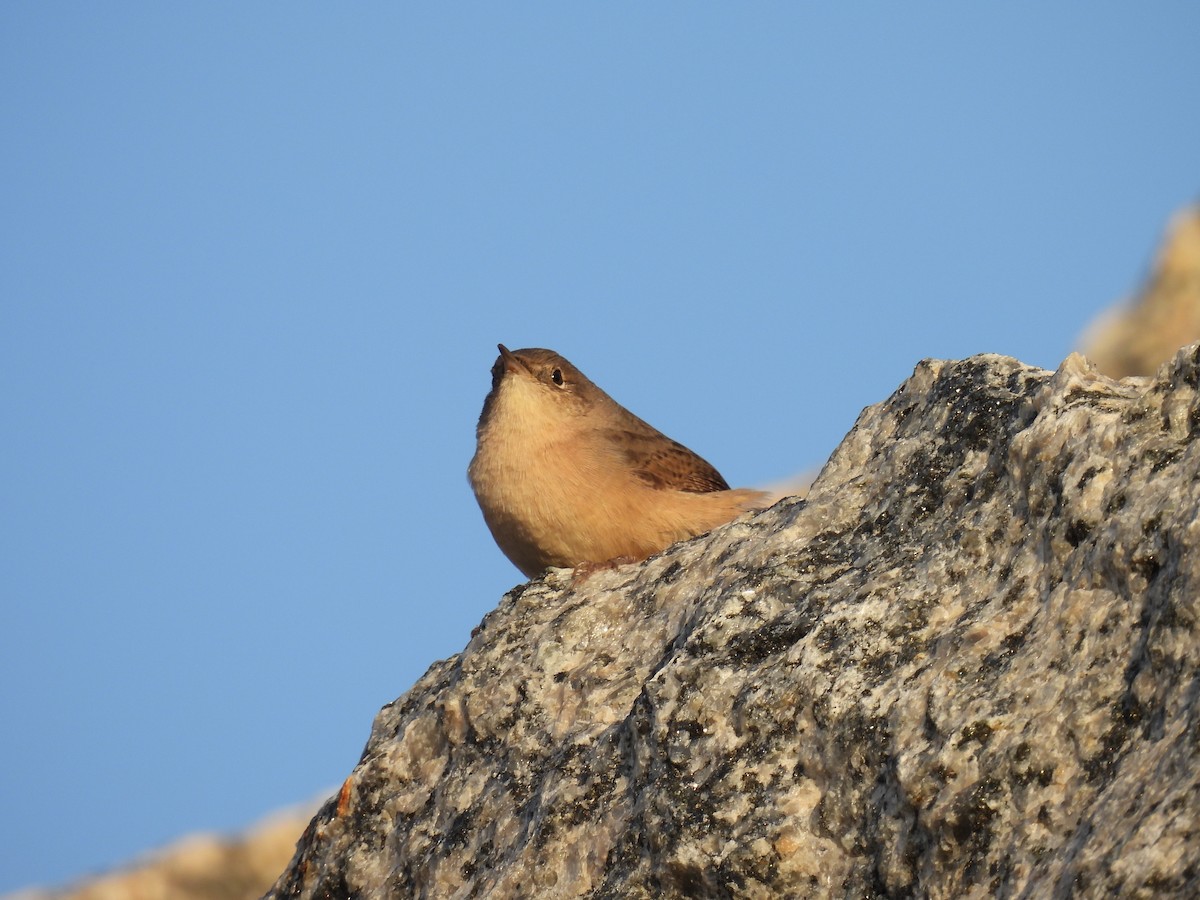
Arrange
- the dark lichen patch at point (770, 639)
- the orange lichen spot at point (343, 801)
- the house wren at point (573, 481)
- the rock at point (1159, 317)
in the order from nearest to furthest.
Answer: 1. the dark lichen patch at point (770, 639)
2. the orange lichen spot at point (343, 801)
3. the house wren at point (573, 481)
4. the rock at point (1159, 317)

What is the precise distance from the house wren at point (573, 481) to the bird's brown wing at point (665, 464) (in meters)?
0.01

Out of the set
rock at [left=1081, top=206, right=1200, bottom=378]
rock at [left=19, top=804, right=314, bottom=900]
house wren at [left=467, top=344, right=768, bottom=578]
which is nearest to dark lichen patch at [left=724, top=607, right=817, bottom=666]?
house wren at [left=467, top=344, right=768, bottom=578]

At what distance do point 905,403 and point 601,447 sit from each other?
349cm

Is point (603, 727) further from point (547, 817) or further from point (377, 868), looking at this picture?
point (377, 868)

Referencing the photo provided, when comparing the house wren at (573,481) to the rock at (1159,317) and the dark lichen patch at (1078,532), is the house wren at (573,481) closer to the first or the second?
the dark lichen patch at (1078,532)

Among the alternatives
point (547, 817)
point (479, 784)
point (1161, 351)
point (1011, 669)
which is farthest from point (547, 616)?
point (1161, 351)

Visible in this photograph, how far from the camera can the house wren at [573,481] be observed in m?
7.93

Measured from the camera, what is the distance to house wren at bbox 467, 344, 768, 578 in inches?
312

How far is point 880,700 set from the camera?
395cm

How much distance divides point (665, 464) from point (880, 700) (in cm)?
512

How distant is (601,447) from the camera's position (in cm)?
866

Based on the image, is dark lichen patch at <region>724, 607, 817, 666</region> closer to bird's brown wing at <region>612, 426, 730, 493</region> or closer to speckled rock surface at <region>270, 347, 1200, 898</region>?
speckled rock surface at <region>270, 347, 1200, 898</region>

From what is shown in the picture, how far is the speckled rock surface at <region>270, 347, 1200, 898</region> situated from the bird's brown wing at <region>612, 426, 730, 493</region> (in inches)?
117

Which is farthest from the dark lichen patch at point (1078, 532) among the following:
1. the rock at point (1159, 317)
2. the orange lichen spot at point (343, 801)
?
the rock at point (1159, 317)
